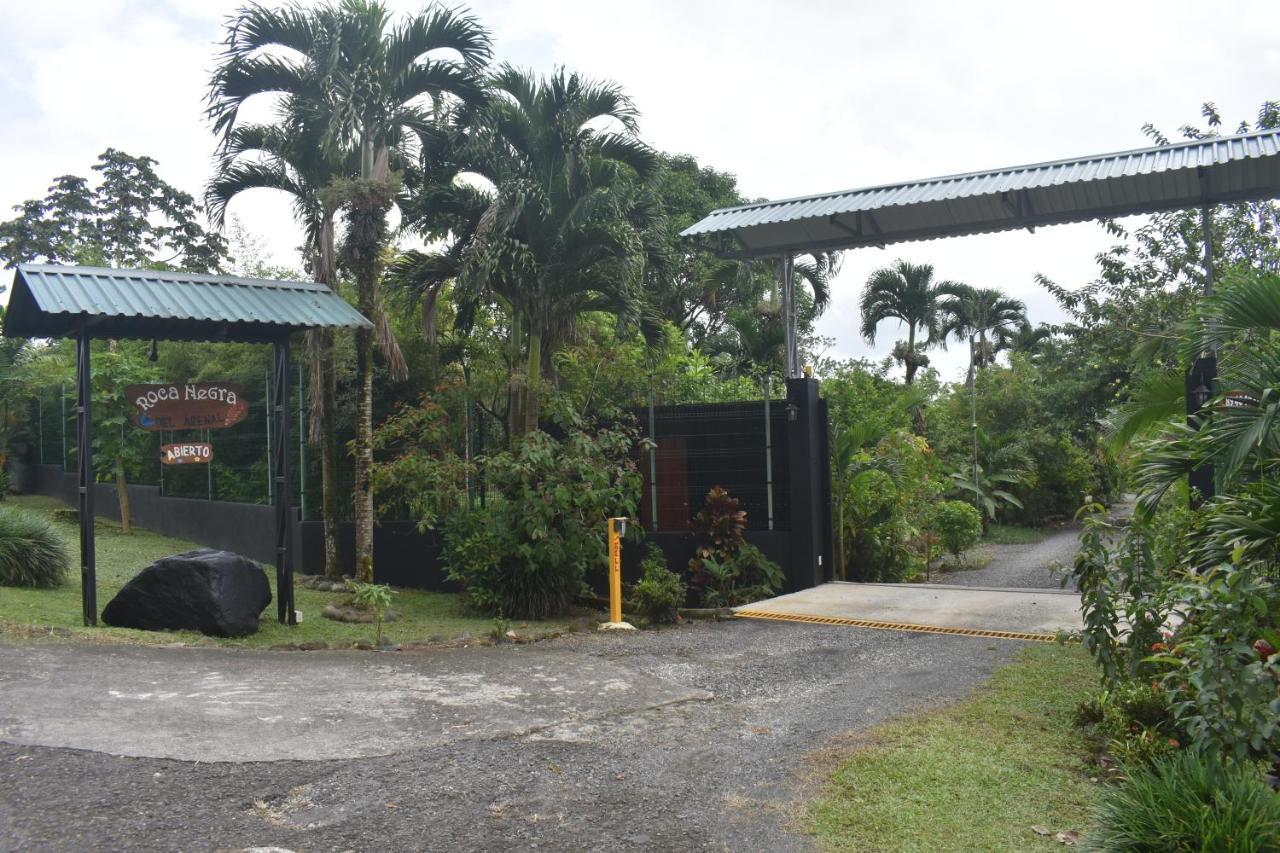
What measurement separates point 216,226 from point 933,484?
10.00 metres

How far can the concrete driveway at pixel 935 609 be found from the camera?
8.95 m

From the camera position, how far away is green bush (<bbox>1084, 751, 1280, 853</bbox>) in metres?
3.64

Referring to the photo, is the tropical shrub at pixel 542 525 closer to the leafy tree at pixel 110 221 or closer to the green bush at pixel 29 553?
the green bush at pixel 29 553

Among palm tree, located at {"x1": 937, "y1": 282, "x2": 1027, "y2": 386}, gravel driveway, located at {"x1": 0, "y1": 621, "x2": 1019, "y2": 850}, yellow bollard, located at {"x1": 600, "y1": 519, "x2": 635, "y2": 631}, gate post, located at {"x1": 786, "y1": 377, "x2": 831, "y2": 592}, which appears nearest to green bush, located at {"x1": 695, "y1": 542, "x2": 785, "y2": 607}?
gate post, located at {"x1": 786, "y1": 377, "x2": 831, "y2": 592}

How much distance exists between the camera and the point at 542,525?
10.4m

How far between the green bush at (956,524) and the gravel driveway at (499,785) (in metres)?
8.54

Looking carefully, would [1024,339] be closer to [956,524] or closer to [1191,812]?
[956,524]

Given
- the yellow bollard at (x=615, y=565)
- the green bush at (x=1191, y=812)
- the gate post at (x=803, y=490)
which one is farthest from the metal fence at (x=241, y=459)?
the green bush at (x=1191, y=812)

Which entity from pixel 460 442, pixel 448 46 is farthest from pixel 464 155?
pixel 460 442

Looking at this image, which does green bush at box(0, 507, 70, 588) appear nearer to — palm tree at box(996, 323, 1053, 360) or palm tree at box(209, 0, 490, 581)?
palm tree at box(209, 0, 490, 581)

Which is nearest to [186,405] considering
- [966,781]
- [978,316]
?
[966,781]

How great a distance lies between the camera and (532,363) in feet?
40.9

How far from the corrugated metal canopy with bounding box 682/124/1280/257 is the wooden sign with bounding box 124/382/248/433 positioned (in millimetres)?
5113

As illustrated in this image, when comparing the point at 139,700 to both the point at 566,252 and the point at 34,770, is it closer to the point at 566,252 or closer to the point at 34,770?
the point at 34,770
